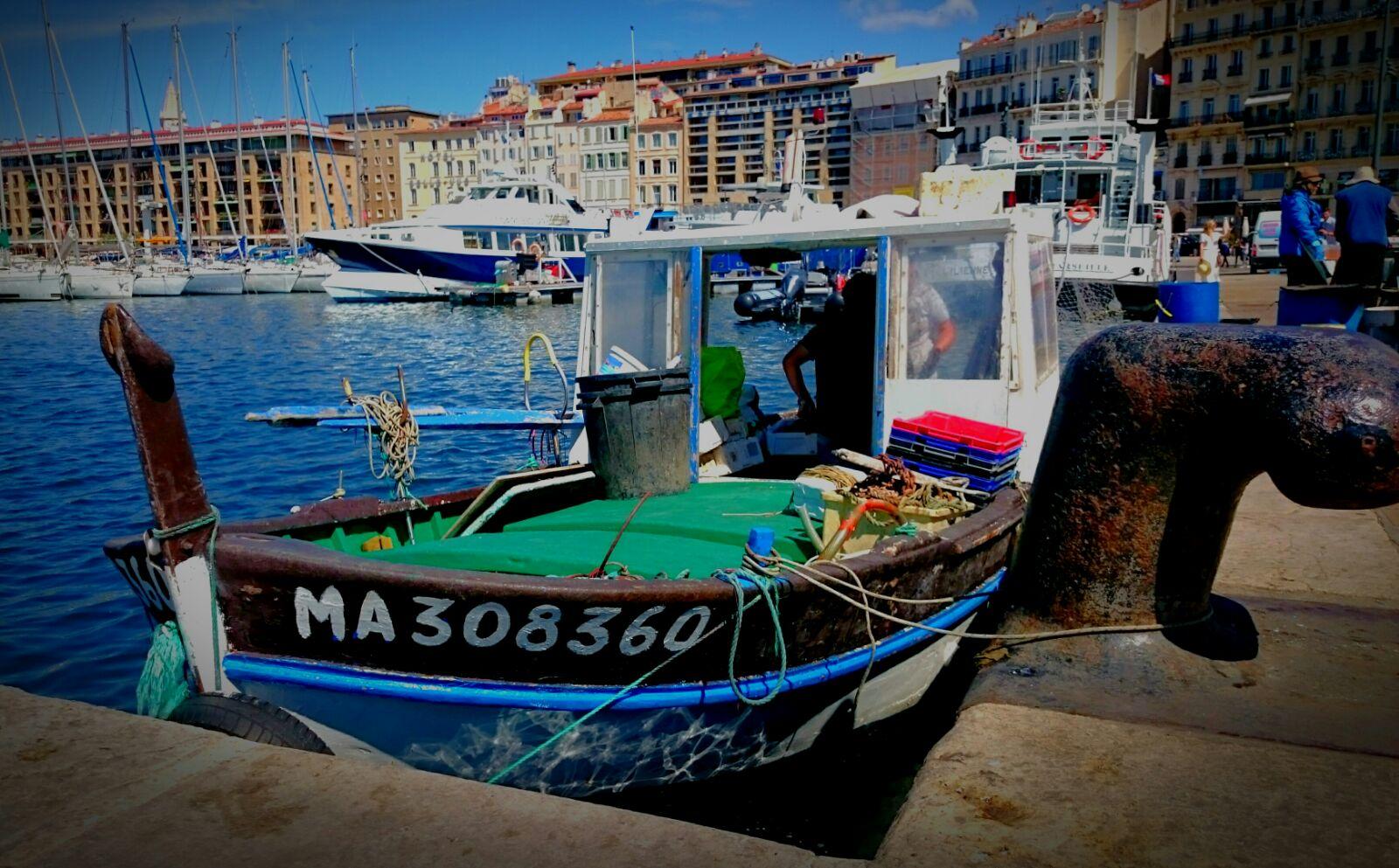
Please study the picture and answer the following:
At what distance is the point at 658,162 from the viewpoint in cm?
12325

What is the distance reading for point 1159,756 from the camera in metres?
3.37

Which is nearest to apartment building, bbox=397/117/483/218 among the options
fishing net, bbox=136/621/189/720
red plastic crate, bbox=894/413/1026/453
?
red plastic crate, bbox=894/413/1026/453

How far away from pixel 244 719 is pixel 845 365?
5.22m

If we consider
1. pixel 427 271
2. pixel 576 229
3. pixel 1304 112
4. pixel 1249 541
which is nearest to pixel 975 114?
pixel 1304 112

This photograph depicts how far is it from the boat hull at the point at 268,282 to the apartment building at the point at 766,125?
2448 inches

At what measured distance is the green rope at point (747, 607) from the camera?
465cm

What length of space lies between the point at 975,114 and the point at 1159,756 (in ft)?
331

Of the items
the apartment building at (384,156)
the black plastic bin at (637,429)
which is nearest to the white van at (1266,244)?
the black plastic bin at (637,429)

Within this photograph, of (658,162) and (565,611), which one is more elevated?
(658,162)

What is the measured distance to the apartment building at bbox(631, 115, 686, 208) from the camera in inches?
4759

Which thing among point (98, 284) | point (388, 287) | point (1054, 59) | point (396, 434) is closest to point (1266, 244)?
point (396, 434)

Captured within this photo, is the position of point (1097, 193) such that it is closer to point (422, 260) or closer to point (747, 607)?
point (747, 607)

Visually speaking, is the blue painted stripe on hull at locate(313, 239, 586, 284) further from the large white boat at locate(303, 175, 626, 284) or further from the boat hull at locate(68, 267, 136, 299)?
the boat hull at locate(68, 267, 136, 299)

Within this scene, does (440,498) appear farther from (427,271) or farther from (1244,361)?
(427,271)
